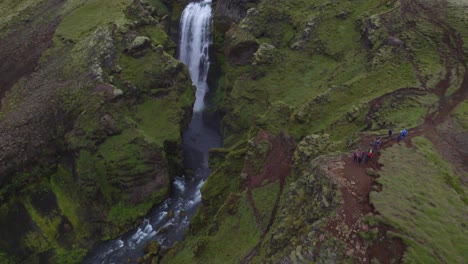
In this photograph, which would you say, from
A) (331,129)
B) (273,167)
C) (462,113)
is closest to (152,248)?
(273,167)

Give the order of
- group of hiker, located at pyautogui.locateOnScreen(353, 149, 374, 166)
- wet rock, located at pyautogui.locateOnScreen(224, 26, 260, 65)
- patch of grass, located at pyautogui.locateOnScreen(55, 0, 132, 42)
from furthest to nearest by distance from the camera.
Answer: patch of grass, located at pyautogui.locateOnScreen(55, 0, 132, 42) → wet rock, located at pyautogui.locateOnScreen(224, 26, 260, 65) → group of hiker, located at pyautogui.locateOnScreen(353, 149, 374, 166)

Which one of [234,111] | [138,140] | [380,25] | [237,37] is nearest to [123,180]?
[138,140]

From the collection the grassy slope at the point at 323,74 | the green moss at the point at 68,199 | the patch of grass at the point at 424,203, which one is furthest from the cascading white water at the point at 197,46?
the patch of grass at the point at 424,203

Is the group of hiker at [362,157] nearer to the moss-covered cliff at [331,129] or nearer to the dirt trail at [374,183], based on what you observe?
the dirt trail at [374,183]

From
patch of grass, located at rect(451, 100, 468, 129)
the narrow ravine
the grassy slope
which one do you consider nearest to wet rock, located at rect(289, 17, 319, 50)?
the grassy slope

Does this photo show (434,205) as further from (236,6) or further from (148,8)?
(148,8)

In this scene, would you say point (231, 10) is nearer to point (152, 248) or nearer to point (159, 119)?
point (159, 119)

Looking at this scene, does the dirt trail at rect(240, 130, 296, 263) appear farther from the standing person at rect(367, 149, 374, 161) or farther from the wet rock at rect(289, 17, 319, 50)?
the wet rock at rect(289, 17, 319, 50)
